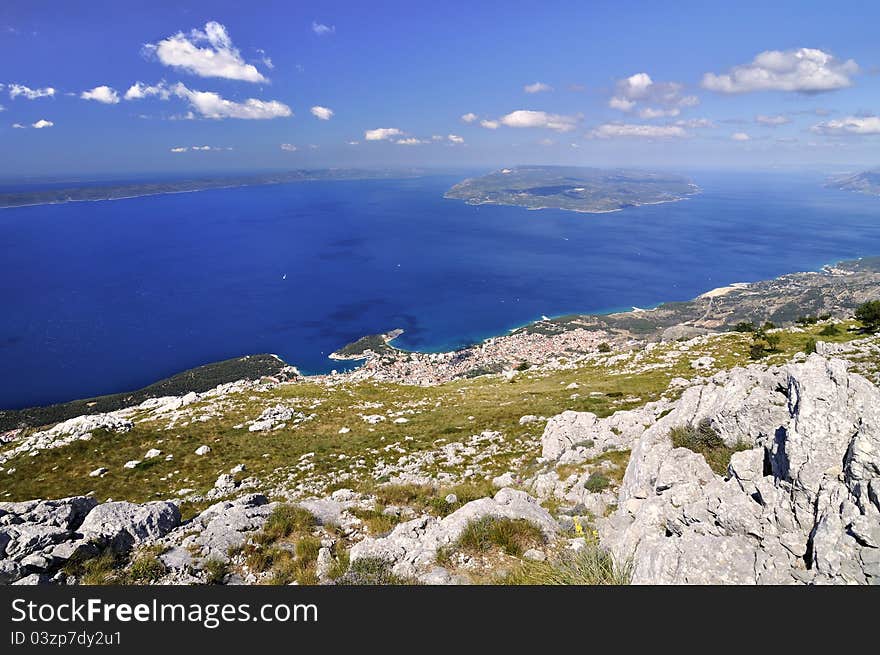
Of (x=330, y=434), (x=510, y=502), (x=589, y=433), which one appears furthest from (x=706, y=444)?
(x=330, y=434)

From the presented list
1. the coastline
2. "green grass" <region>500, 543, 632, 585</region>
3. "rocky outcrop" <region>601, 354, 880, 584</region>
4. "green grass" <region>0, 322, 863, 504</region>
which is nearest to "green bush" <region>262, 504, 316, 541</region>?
"green grass" <region>0, 322, 863, 504</region>

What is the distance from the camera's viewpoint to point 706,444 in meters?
11.9

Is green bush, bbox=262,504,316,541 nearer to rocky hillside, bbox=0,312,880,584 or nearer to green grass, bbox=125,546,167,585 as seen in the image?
rocky hillside, bbox=0,312,880,584

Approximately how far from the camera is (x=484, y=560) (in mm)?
8250

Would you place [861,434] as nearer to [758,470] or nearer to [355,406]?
[758,470]

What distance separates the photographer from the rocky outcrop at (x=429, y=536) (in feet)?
27.0

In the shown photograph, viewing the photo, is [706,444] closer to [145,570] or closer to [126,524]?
[145,570]

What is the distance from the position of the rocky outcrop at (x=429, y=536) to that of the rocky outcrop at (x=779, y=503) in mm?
1737

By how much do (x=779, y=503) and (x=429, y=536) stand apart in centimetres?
671

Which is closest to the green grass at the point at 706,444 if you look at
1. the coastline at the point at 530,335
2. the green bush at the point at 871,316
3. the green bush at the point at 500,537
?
the green bush at the point at 500,537

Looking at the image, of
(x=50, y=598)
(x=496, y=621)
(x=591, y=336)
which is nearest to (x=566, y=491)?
(x=496, y=621)

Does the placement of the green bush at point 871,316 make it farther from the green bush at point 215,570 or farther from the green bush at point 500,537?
the green bush at point 215,570

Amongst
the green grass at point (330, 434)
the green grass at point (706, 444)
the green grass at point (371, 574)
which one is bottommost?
the green grass at point (330, 434)

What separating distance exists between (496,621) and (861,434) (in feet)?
22.8
